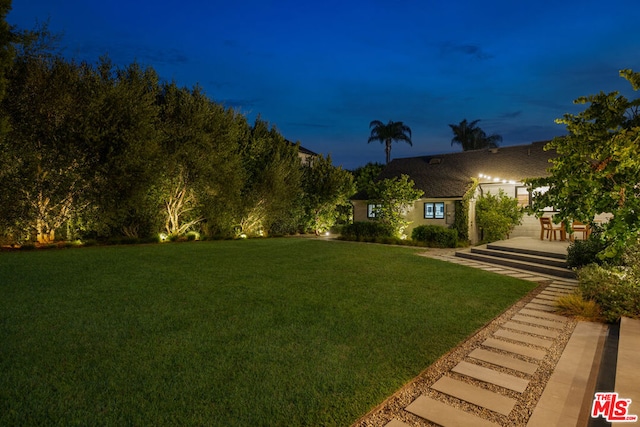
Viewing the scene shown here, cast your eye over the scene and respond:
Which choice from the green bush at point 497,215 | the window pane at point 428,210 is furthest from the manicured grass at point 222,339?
the window pane at point 428,210

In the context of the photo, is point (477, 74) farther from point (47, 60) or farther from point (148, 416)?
point (148, 416)

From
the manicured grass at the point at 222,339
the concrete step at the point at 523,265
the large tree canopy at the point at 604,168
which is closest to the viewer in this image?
the manicured grass at the point at 222,339

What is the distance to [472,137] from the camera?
134ft

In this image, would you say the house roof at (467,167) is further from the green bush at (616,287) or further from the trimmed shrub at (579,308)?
the trimmed shrub at (579,308)

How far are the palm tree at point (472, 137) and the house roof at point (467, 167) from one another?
2217 centimetres

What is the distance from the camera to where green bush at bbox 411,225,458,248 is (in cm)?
1438

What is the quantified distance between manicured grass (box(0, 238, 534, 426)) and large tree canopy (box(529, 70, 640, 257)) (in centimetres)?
199

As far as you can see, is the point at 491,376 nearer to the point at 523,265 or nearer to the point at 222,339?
the point at 222,339

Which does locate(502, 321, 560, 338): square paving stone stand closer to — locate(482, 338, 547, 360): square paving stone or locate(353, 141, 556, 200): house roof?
locate(482, 338, 547, 360): square paving stone

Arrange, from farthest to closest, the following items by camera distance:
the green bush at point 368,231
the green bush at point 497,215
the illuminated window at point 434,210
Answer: the illuminated window at point 434,210
the green bush at point 368,231
the green bush at point 497,215

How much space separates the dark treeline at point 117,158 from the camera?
37.7ft

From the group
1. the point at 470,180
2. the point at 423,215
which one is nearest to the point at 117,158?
the point at 423,215

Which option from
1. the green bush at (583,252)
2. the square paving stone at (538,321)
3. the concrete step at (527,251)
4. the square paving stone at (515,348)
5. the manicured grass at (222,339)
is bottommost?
the square paving stone at (538,321)

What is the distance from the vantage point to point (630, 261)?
541 centimetres
